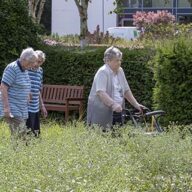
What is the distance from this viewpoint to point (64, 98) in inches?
625

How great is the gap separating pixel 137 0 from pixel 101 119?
120 ft

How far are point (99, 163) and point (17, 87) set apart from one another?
11.5ft

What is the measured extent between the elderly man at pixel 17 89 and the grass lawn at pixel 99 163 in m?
1.66

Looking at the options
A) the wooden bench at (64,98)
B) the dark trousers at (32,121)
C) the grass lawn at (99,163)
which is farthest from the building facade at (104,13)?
the grass lawn at (99,163)

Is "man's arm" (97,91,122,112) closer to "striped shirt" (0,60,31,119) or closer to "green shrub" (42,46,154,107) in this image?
"striped shirt" (0,60,31,119)

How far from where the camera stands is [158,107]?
13070mm

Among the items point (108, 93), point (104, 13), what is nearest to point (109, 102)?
point (108, 93)

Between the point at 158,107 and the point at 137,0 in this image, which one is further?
the point at 137,0

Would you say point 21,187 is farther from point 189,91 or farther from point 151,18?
point 151,18

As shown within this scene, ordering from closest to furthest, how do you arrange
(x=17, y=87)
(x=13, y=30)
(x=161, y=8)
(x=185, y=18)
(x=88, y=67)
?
(x=17, y=87) → (x=88, y=67) → (x=13, y=30) → (x=161, y=8) → (x=185, y=18)

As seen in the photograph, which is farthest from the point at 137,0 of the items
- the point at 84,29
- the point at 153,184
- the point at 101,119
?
the point at 153,184

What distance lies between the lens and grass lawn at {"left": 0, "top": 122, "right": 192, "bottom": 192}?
5.23 metres

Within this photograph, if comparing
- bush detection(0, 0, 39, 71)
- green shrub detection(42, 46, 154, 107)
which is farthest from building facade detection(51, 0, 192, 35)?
green shrub detection(42, 46, 154, 107)

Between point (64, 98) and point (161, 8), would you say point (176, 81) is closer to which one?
point (64, 98)
